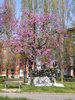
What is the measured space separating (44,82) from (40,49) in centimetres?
315

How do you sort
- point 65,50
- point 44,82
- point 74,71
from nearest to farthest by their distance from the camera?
1. point 44,82
2. point 65,50
3. point 74,71

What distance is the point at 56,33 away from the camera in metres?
36.2

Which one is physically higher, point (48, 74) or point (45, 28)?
point (45, 28)

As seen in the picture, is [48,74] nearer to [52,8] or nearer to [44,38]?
[44,38]

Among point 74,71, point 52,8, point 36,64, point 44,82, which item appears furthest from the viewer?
point 74,71

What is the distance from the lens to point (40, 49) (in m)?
33.3

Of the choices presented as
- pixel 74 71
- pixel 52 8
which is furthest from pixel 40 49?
pixel 74 71

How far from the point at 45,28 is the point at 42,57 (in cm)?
293

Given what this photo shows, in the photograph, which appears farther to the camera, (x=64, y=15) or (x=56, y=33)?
(x=64, y=15)

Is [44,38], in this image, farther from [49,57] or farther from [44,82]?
[44,82]

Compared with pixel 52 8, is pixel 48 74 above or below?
below

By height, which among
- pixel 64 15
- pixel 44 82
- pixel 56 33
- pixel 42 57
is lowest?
pixel 44 82

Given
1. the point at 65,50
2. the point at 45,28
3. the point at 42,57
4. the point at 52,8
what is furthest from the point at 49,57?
the point at 65,50

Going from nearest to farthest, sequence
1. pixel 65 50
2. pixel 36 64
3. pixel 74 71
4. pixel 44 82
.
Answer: pixel 44 82, pixel 36 64, pixel 65 50, pixel 74 71
